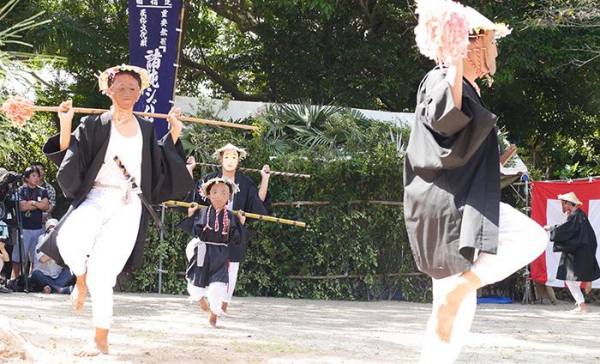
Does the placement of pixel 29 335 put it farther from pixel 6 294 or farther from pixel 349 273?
pixel 349 273

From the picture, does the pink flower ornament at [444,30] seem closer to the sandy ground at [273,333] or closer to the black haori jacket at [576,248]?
the sandy ground at [273,333]

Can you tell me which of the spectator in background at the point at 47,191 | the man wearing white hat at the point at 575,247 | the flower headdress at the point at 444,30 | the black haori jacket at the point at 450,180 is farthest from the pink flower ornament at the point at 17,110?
the man wearing white hat at the point at 575,247

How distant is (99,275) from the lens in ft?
19.9

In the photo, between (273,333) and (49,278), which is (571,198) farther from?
(49,278)

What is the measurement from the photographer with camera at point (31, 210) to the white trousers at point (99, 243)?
Answer: 7.12 m

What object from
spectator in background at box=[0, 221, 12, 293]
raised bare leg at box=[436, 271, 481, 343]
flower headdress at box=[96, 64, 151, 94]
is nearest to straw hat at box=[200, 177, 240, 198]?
flower headdress at box=[96, 64, 151, 94]

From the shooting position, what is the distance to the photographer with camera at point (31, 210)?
1295 centimetres

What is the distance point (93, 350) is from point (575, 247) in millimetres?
9340

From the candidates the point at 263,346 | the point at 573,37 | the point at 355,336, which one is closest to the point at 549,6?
the point at 573,37

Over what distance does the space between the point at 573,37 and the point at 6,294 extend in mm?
10103

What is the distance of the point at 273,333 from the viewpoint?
8211 millimetres

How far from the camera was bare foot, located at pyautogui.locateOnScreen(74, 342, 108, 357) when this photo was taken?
229 inches

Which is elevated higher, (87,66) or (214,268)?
(87,66)

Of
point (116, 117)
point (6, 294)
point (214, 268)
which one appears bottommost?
point (6, 294)
